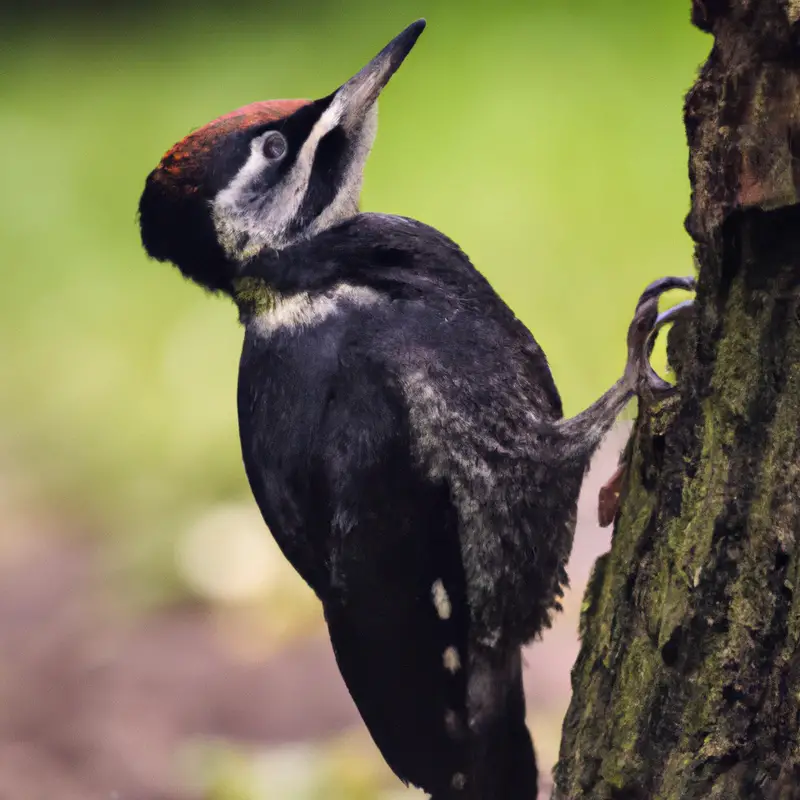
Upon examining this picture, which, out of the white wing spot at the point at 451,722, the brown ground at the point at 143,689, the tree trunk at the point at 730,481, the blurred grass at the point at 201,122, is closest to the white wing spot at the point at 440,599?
the white wing spot at the point at 451,722

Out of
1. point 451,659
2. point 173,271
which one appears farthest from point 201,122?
point 451,659

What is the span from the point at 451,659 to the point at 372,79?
38.2 inches

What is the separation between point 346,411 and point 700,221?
650 millimetres

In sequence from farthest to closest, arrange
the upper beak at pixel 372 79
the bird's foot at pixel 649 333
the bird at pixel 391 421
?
the upper beak at pixel 372 79 < the bird at pixel 391 421 < the bird's foot at pixel 649 333

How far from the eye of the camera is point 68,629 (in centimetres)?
330

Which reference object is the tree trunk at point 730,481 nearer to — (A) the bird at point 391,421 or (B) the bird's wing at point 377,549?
(A) the bird at point 391,421

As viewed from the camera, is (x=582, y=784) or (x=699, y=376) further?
(x=582, y=784)

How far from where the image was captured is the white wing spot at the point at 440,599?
1.71 meters

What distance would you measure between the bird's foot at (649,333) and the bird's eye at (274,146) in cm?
66

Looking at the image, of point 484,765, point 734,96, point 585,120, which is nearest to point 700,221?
point 734,96

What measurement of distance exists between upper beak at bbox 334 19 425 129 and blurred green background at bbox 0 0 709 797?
151 cm

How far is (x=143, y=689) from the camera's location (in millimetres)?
3064

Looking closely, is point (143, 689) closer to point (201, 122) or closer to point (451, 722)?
point (451, 722)

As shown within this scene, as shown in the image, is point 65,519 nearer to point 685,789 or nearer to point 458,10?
point 458,10
